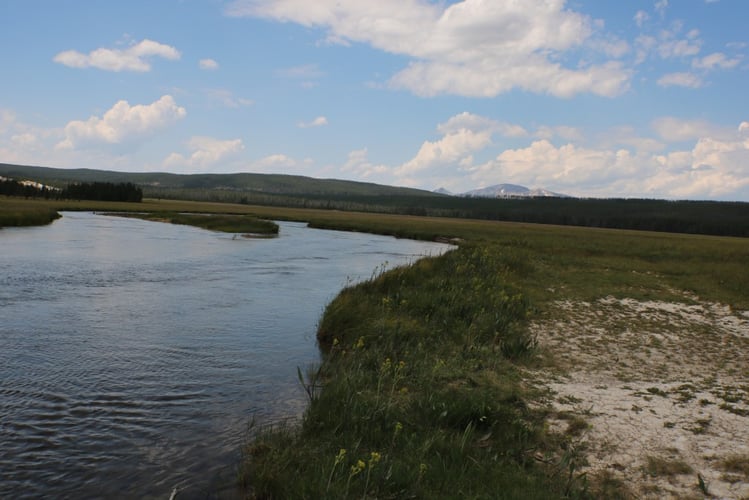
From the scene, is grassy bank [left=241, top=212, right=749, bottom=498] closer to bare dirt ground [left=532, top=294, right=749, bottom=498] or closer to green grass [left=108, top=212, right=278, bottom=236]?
bare dirt ground [left=532, top=294, right=749, bottom=498]

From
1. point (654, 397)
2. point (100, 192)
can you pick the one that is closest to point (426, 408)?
point (654, 397)

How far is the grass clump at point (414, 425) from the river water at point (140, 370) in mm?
1078

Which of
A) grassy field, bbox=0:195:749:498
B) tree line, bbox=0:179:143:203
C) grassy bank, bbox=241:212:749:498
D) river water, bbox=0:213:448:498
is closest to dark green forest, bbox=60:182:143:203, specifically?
tree line, bbox=0:179:143:203

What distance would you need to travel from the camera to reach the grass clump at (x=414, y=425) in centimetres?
635

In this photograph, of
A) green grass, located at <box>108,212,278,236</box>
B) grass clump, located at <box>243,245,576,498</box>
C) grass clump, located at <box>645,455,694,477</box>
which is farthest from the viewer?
green grass, located at <box>108,212,278,236</box>

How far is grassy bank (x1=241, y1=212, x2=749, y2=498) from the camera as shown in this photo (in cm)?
644

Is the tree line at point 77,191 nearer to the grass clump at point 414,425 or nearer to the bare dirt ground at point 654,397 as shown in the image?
the grass clump at point 414,425

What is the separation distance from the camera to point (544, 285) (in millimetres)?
23594

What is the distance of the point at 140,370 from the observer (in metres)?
11.8

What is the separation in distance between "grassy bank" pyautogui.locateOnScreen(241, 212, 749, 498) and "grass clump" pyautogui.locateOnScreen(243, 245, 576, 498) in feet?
0.07

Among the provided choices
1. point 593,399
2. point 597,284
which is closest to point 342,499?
point 593,399

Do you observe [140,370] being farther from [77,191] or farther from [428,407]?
[77,191]

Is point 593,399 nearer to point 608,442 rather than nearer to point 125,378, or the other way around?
point 608,442

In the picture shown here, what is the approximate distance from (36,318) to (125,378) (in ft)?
22.0
